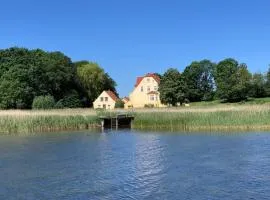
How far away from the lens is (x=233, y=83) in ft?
303

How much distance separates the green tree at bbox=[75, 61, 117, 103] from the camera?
333 ft

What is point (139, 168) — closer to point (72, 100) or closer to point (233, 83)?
point (72, 100)

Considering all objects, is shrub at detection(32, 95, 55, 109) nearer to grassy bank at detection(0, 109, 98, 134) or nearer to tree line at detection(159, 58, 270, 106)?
grassy bank at detection(0, 109, 98, 134)

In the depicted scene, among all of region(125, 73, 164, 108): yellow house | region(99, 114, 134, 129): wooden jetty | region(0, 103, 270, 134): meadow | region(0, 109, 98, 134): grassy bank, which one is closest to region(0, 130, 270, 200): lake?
region(0, 103, 270, 134): meadow

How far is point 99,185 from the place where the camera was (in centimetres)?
1944

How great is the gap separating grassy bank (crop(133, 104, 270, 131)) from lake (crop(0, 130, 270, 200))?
18.2ft

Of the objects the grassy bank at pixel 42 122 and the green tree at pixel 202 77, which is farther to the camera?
the green tree at pixel 202 77

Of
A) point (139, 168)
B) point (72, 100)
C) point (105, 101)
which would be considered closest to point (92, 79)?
point (105, 101)

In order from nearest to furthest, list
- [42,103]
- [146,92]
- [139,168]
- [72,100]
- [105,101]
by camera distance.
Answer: [139,168] < [42,103] < [72,100] < [105,101] < [146,92]

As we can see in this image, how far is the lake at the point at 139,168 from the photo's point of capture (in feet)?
59.1

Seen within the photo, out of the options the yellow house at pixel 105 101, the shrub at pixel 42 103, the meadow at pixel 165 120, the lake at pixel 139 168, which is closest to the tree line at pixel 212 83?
the yellow house at pixel 105 101

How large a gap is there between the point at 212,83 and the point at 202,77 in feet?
7.66

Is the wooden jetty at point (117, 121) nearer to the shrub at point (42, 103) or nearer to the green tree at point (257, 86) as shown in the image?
the shrub at point (42, 103)

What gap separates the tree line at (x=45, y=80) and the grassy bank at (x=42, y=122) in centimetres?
1588
